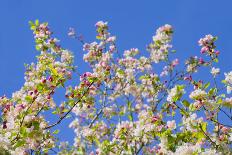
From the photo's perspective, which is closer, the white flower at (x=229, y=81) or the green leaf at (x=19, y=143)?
the green leaf at (x=19, y=143)

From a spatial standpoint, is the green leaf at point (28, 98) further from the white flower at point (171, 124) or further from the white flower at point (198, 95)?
the white flower at point (198, 95)

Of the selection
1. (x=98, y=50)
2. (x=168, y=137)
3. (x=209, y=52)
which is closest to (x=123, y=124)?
(x=168, y=137)

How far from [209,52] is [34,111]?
465 cm

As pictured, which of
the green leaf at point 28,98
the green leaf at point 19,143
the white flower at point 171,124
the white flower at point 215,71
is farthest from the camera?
the white flower at point 215,71

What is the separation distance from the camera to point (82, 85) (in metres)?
7.02

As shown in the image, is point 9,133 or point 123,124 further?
point 123,124

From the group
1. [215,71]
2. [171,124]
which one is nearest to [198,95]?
[171,124]

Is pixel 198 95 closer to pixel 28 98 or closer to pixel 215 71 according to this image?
pixel 28 98

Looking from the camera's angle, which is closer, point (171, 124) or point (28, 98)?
point (28, 98)

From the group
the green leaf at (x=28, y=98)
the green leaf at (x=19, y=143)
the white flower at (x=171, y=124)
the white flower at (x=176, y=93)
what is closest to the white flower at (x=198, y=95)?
the white flower at (x=176, y=93)

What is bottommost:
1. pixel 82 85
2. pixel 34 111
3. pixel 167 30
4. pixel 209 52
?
pixel 34 111

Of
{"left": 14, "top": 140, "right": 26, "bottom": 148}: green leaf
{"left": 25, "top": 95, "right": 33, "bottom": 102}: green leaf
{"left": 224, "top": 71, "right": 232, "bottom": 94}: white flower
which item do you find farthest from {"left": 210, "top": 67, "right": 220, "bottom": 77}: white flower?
{"left": 14, "top": 140, "right": 26, "bottom": 148}: green leaf

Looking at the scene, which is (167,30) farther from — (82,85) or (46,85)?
(46,85)

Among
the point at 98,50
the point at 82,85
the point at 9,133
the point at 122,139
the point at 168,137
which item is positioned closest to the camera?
the point at 9,133
